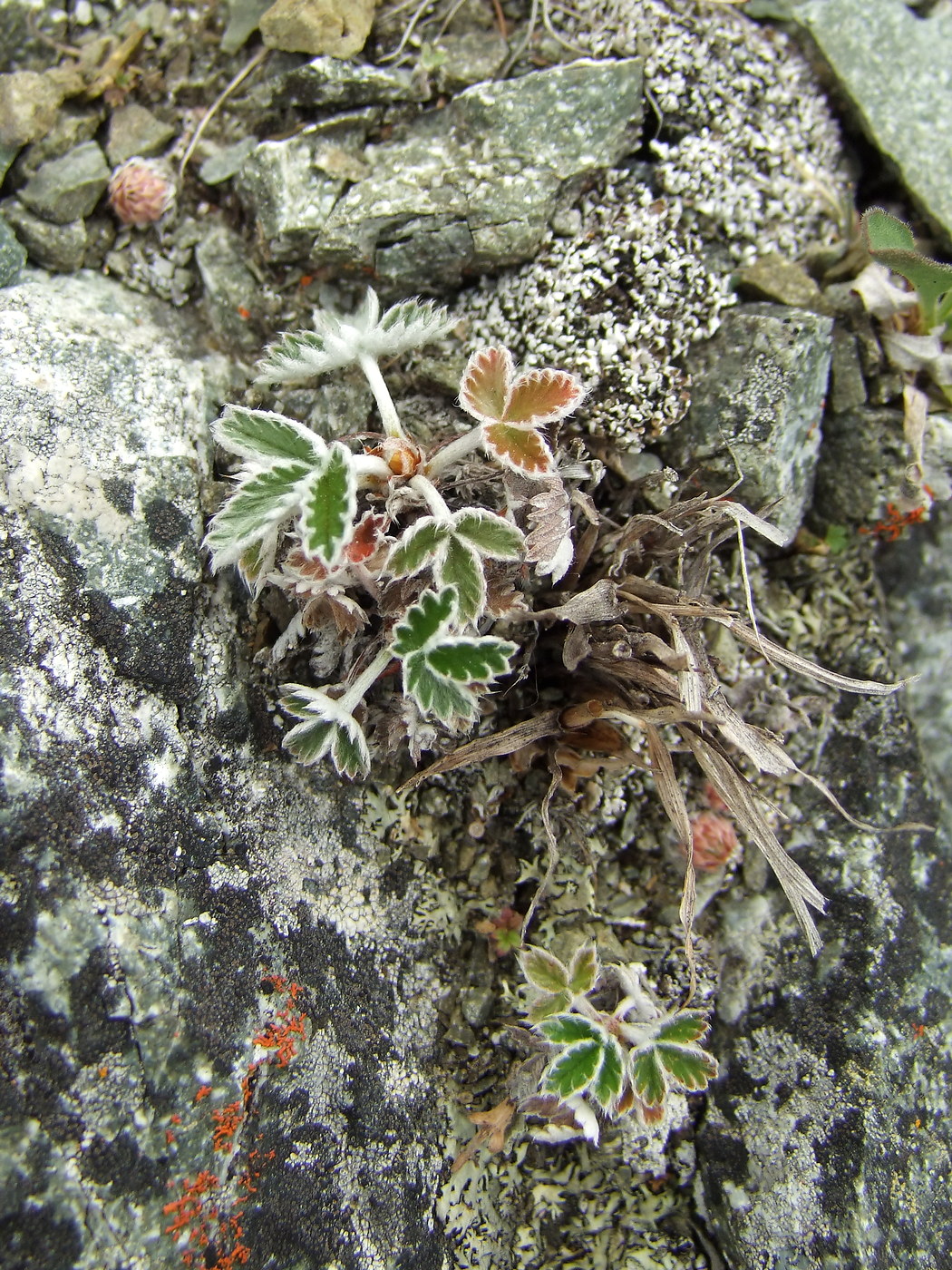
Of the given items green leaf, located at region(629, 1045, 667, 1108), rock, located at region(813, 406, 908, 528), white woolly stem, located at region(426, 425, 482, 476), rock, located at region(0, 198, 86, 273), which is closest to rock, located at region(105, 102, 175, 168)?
rock, located at region(0, 198, 86, 273)

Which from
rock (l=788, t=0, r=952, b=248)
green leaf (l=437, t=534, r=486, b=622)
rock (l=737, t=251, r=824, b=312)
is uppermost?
rock (l=788, t=0, r=952, b=248)

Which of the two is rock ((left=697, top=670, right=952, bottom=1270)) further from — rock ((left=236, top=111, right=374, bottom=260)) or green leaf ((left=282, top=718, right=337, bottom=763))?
rock ((left=236, top=111, right=374, bottom=260))

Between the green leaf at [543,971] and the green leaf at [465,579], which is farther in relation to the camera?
the green leaf at [543,971]

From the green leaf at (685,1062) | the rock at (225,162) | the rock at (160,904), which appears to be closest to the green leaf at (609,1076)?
the green leaf at (685,1062)

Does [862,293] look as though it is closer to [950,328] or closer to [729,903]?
[950,328]

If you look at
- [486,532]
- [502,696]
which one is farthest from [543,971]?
[486,532]

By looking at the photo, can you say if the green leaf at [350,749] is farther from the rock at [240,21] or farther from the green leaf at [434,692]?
the rock at [240,21]
